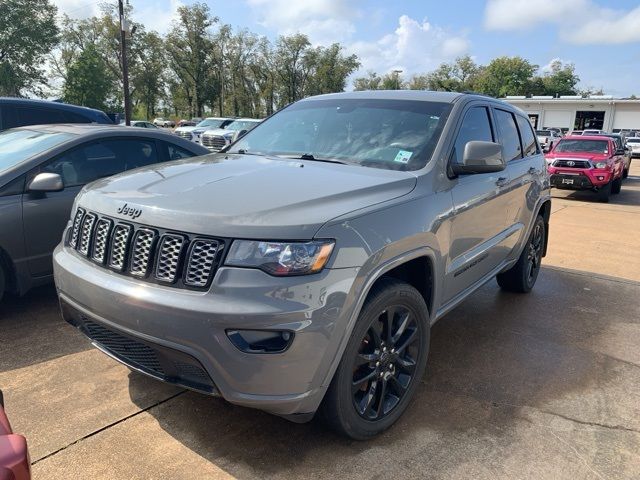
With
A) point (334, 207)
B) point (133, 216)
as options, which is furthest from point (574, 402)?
point (133, 216)

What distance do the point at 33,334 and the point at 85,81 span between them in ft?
107

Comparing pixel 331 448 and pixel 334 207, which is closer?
pixel 334 207

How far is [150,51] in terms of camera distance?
164ft

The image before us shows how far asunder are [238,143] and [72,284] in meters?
1.79

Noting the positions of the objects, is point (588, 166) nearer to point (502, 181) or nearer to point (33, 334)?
point (502, 181)

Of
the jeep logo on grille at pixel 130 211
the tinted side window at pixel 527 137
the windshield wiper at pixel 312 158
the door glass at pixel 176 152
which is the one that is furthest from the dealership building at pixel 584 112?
the jeep logo on grille at pixel 130 211

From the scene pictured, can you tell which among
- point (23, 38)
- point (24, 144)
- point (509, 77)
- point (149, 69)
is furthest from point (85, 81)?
point (509, 77)

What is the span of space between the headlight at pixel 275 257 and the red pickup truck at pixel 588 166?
12297 mm

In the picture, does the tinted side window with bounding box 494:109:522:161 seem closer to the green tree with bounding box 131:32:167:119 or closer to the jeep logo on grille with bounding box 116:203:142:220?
the jeep logo on grille with bounding box 116:203:142:220

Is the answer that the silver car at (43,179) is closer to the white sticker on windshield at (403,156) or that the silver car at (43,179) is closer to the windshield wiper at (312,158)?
the windshield wiper at (312,158)

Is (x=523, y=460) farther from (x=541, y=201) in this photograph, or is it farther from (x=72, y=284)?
(x=541, y=201)

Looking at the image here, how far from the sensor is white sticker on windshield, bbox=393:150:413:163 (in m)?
3.21

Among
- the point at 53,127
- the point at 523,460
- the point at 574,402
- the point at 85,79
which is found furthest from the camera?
the point at 85,79

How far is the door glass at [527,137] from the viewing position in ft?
16.4
